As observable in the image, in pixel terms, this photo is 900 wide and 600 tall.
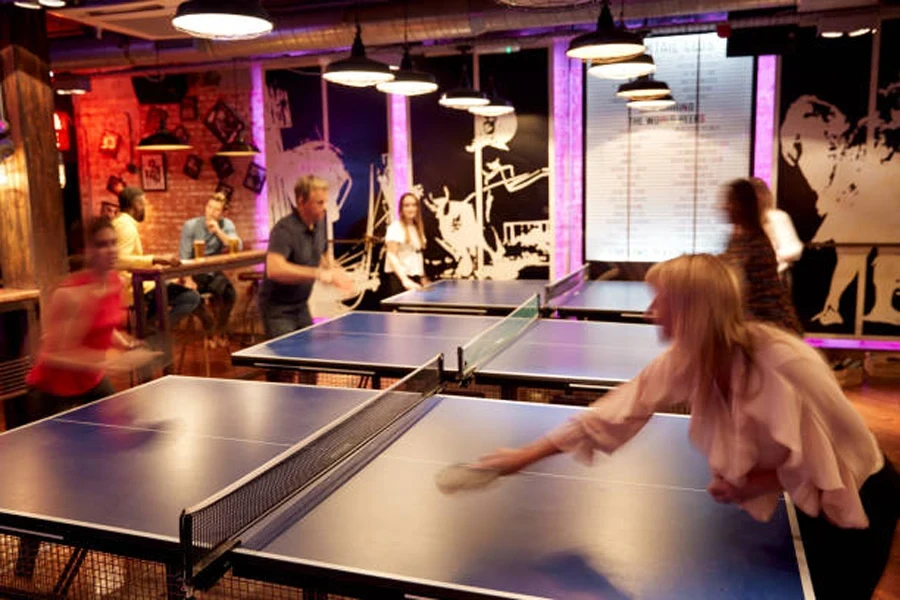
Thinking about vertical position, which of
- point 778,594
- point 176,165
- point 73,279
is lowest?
point 778,594

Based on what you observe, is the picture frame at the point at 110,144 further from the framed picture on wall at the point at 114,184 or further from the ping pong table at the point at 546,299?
the ping pong table at the point at 546,299

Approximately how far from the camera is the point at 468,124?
9.47 metres

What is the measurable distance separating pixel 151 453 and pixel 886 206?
7.93 metres

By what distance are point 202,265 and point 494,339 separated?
434 cm

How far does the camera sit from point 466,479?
7.16 feet

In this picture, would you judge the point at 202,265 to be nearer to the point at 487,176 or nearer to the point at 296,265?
the point at 296,265

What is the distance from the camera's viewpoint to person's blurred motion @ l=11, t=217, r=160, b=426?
3434 mm

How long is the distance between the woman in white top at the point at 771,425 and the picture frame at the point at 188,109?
32.9 feet

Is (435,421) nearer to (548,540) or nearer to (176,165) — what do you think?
(548,540)

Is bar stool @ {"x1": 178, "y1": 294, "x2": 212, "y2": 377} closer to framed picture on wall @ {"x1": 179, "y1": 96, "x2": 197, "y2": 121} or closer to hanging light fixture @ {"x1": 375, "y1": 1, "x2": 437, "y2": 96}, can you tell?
framed picture on wall @ {"x1": 179, "y1": 96, "x2": 197, "y2": 121}

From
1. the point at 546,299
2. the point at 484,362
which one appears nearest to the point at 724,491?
the point at 484,362

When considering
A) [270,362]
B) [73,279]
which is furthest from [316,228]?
[73,279]

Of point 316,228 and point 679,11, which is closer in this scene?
point 316,228

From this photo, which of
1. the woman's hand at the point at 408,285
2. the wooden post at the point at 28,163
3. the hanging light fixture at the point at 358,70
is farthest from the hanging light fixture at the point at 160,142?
the hanging light fixture at the point at 358,70
